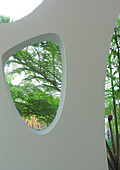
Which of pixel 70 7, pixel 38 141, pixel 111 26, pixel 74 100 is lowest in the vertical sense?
pixel 38 141

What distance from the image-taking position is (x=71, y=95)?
1.71m

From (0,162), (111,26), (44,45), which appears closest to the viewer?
(0,162)

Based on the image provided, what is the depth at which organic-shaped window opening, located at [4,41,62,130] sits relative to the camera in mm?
2455

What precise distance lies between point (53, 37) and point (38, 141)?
886 mm

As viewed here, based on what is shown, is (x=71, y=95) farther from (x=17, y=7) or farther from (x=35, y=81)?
(x=17, y=7)

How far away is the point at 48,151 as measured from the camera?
1.67 meters

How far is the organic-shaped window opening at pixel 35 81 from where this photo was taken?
2455mm

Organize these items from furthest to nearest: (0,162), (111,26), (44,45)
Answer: (44,45)
(111,26)
(0,162)

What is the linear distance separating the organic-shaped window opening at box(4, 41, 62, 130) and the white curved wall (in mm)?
729

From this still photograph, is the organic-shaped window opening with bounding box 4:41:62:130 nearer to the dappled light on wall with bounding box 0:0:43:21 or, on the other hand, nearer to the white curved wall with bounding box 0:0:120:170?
the dappled light on wall with bounding box 0:0:43:21

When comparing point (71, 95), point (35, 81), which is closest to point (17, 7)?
point (35, 81)

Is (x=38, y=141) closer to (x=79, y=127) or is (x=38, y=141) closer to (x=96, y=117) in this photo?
(x=79, y=127)

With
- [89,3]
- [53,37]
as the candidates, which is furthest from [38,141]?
[89,3]

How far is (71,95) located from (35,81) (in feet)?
3.26
